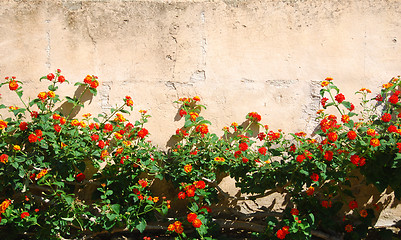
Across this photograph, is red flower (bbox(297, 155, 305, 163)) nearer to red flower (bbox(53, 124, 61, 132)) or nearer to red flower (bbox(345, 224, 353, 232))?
red flower (bbox(345, 224, 353, 232))

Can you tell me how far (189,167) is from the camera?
99.7 inches

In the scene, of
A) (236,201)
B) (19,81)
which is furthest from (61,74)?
(236,201)

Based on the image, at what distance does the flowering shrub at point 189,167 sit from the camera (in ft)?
8.01

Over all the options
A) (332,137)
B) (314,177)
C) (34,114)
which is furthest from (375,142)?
(34,114)

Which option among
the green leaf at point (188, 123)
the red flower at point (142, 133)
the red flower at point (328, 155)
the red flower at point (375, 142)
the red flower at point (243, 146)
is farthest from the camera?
the green leaf at point (188, 123)

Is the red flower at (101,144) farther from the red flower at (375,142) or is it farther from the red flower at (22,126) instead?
the red flower at (375,142)

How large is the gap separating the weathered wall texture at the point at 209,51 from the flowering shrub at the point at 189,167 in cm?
11

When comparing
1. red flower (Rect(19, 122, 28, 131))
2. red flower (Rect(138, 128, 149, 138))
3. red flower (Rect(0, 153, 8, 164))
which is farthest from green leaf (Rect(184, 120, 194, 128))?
red flower (Rect(0, 153, 8, 164))

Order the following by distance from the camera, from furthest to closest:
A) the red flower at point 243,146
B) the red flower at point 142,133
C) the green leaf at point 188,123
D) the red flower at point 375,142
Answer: the green leaf at point 188,123 → the red flower at point 142,133 → the red flower at point 243,146 → the red flower at point 375,142

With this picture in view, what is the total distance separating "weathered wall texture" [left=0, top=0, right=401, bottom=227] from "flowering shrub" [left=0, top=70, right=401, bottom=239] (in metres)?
0.11

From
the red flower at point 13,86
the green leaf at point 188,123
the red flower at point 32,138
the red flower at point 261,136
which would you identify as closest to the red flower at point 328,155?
the red flower at point 261,136

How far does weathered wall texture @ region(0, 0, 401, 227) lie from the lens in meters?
2.89

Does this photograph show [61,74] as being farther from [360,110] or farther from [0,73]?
[360,110]

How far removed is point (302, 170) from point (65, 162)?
4.80 ft
